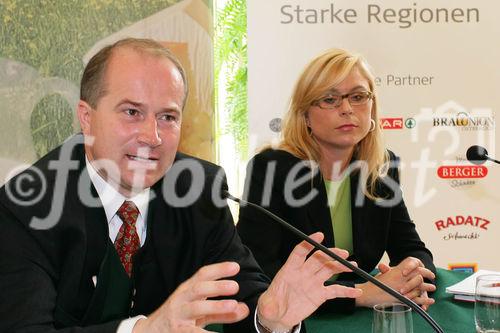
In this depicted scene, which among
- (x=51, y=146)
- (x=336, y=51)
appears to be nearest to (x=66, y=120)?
(x=51, y=146)

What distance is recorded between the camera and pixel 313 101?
111 inches

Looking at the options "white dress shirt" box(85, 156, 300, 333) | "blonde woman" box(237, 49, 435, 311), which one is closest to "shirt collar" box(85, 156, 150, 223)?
"white dress shirt" box(85, 156, 300, 333)

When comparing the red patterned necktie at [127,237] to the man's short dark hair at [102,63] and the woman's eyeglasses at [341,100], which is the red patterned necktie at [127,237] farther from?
the woman's eyeglasses at [341,100]

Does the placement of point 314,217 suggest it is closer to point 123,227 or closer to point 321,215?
point 321,215

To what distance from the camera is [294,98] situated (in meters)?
2.91

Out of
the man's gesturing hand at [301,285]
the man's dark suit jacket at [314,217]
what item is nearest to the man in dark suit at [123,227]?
the man's gesturing hand at [301,285]

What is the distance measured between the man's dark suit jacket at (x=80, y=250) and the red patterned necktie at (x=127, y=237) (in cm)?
4

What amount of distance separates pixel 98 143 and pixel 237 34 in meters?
2.92

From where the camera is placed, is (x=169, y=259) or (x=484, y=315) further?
(x=169, y=259)

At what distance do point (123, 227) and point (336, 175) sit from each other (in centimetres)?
123

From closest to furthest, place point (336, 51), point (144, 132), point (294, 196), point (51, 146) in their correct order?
1. point (144, 132)
2. point (294, 196)
3. point (336, 51)
4. point (51, 146)

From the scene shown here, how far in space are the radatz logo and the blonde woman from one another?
1389 millimetres

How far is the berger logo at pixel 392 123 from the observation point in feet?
13.5

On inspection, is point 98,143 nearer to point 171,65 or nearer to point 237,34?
point 171,65
